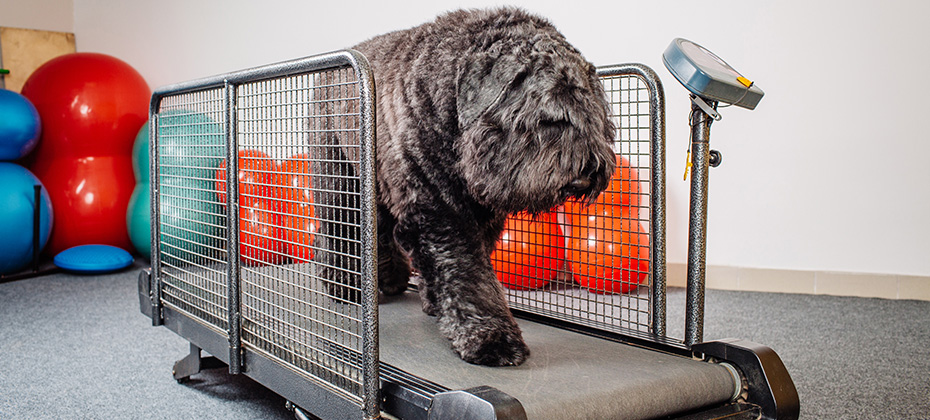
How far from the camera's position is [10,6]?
4879 millimetres

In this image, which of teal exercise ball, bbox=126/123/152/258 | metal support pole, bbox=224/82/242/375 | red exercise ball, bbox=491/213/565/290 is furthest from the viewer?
teal exercise ball, bbox=126/123/152/258

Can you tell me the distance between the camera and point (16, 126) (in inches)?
152

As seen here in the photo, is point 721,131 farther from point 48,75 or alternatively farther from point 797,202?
point 48,75

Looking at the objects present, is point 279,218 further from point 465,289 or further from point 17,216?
point 17,216

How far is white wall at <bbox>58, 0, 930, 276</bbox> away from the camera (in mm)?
3445

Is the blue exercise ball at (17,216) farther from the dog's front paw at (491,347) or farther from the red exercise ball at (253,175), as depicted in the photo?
the dog's front paw at (491,347)

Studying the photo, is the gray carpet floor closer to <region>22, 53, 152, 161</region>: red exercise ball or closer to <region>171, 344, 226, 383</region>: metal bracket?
<region>171, 344, 226, 383</region>: metal bracket

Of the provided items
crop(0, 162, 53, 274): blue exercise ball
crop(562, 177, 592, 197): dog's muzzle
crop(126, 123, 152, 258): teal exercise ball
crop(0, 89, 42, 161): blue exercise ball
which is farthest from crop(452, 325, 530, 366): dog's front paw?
crop(0, 89, 42, 161): blue exercise ball

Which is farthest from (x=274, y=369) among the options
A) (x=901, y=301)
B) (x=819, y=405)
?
(x=901, y=301)

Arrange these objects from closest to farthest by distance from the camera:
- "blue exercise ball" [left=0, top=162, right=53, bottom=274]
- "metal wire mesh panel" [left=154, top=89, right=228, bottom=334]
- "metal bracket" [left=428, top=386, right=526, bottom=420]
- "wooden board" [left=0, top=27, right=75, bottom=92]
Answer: "metal bracket" [left=428, top=386, right=526, bottom=420]
"metal wire mesh panel" [left=154, top=89, right=228, bottom=334]
"blue exercise ball" [left=0, top=162, right=53, bottom=274]
"wooden board" [left=0, top=27, right=75, bottom=92]

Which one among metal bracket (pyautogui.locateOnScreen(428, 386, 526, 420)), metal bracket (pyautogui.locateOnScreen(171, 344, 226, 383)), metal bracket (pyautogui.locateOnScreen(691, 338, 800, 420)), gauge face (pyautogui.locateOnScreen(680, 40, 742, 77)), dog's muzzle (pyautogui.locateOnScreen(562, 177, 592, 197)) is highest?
gauge face (pyautogui.locateOnScreen(680, 40, 742, 77))

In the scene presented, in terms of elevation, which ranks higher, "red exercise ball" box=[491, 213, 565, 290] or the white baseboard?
"red exercise ball" box=[491, 213, 565, 290]

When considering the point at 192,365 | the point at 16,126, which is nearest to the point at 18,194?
the point at 16,126

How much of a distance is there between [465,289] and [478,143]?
36cm
